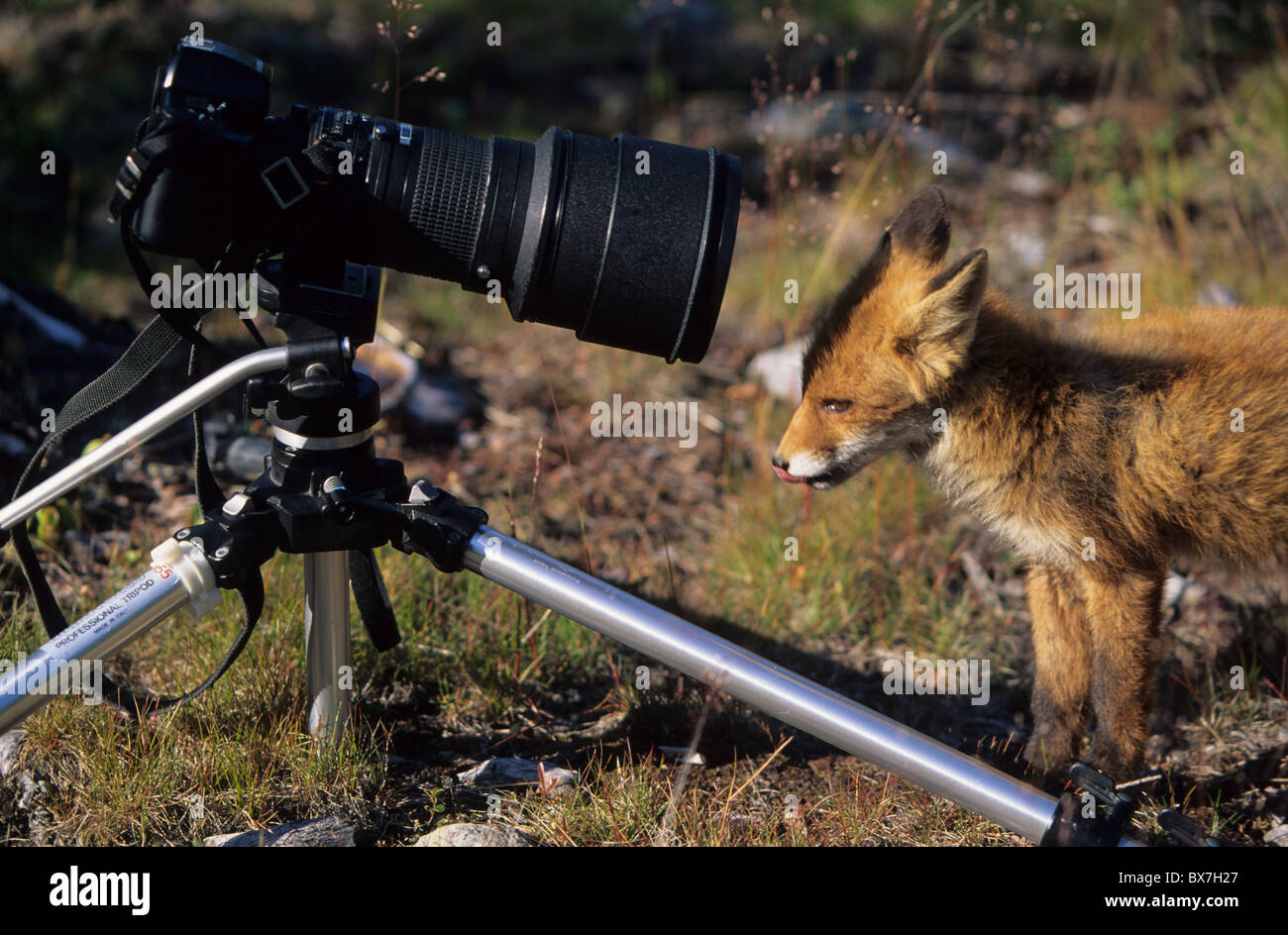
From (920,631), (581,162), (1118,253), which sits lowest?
(920,631)

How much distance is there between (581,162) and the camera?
2.20 metres

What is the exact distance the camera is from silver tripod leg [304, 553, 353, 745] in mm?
2359

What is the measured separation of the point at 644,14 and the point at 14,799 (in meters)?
8.35

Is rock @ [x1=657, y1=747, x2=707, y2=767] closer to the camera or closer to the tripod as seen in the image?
the tripod

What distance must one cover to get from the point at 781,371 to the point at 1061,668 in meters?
2.25

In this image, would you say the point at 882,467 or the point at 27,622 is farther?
the point at 882,467

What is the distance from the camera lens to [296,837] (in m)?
2.36

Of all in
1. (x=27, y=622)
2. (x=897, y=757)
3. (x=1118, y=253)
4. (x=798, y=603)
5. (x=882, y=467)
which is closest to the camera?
(x=897, y=757)

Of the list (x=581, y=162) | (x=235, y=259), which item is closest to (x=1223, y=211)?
(x=581, y=162)
